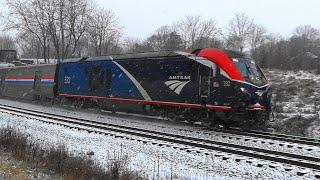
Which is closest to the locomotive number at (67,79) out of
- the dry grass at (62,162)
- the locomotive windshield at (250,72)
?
the locomotive windshield at (250,72)

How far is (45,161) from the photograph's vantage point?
35.9ft

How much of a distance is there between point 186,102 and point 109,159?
7.83 metres

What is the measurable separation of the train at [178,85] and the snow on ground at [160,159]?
465 centimetres

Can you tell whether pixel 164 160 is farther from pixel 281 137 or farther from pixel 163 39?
pixel 163 39

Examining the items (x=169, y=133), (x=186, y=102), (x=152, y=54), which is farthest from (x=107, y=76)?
(x=169, y=133)

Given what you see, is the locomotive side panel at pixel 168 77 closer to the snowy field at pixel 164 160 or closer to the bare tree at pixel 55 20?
the snowy field at pixel 164 160

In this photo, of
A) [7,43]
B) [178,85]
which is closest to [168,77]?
[178,85]

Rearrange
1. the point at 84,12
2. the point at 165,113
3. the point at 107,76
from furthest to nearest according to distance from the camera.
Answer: the point at 84,12 < the point at 107,76 < the point at 165,113

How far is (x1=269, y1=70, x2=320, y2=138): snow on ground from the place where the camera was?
18.9m

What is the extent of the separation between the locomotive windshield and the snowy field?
213 inches

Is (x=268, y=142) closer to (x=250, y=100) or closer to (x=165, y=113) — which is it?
(x=250, y=100)

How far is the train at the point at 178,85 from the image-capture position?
56.0ft

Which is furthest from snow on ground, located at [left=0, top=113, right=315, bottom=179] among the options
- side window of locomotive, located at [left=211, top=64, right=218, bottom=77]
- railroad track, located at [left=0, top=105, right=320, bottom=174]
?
Answer: side window of locomotive, located at [left=211, top=64, right=218, bottom=77]

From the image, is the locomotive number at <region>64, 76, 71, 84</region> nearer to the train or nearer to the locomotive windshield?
the train
